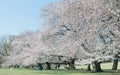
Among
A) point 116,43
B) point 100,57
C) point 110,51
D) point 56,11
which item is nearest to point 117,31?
point 116,43

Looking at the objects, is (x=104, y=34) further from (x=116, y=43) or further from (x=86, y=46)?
(x=86, y=46)

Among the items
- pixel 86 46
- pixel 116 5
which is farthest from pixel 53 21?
pixel 116 5

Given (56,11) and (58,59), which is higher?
(56,11)

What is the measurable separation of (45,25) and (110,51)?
18838 millimetres

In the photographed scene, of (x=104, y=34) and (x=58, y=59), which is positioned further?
(x=58, y=59)

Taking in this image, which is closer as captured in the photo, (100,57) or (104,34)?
(104,34)

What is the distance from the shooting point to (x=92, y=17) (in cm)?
2450

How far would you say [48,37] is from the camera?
45.4 metres

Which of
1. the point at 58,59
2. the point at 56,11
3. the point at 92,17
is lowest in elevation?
the point at 58,59

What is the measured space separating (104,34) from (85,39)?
228 centimetres

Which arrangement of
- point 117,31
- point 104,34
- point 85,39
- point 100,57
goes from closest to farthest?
point 117,31, point 104,34, point 85,39, point 100,57

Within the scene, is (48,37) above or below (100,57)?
above

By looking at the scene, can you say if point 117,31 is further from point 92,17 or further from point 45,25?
point 45,25

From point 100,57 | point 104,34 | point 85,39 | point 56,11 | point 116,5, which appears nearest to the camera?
point 116,5
